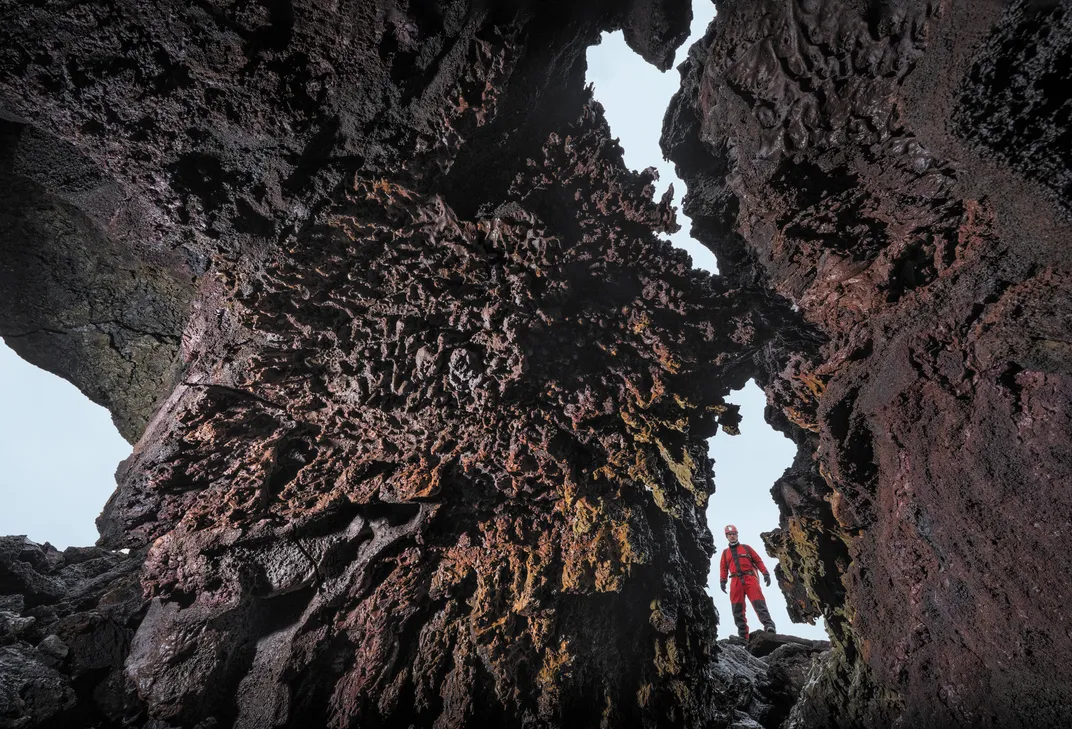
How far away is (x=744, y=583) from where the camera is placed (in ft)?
26.2

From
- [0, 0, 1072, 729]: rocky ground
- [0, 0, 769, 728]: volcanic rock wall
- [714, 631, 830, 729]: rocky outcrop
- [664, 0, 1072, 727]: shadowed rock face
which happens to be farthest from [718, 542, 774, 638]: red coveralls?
[664, 0, 1072, 727]: shadowed rock face

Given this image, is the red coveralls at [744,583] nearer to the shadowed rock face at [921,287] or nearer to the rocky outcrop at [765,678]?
the rocky outcrop at [765,678]

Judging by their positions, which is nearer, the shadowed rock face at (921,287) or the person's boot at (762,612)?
the shadowed rock face at (921,287)

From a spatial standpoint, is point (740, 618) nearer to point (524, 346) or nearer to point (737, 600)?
point (737, 600)

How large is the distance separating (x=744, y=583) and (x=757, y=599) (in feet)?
0.99


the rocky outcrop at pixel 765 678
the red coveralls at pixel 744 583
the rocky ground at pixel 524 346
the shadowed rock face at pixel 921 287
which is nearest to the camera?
the shadowed rock face at pixel 921 287

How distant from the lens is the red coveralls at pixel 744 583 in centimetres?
781

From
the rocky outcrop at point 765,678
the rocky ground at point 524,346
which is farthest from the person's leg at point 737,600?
the rocky ground at point 524,346

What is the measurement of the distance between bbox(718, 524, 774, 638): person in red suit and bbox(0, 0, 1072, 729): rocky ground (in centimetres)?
403

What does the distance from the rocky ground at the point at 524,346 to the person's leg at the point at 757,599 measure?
157 inches

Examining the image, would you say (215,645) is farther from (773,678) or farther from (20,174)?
(773,678)

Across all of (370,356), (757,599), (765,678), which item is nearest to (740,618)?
(757,599)

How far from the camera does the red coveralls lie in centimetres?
781

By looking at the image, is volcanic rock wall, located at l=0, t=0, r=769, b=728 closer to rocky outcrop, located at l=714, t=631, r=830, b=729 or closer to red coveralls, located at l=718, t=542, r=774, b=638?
rocky outcrop, located at l=714, t=631, r=830, b=729
